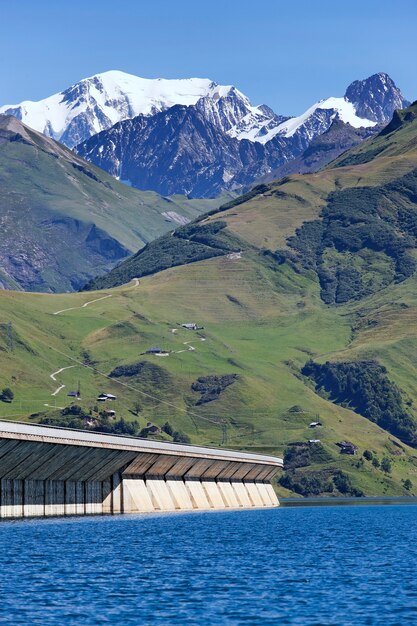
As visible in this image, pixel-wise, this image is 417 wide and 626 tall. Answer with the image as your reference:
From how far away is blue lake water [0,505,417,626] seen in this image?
5941 cm

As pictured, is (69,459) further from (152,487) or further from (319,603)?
(319,603)

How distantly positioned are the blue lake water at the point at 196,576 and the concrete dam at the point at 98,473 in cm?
415

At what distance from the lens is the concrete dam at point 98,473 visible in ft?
368

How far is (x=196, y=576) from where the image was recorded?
75375 millimetres

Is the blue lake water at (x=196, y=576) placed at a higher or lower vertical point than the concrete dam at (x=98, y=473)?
lower

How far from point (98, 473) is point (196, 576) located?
60.7 metres

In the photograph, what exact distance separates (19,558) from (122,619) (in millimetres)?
26893

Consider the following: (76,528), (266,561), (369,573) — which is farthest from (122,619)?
(76,528)

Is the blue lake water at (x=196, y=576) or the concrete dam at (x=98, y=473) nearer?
the blue lake water at (x=196, y=576)

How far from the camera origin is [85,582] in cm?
7075

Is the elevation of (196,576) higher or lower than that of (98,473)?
lower

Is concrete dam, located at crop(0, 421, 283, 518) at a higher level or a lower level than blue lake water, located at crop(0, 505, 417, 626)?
higher

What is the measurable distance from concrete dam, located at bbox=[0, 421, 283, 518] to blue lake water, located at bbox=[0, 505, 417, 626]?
4.15 m

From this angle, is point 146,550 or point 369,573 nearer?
point 369,573
